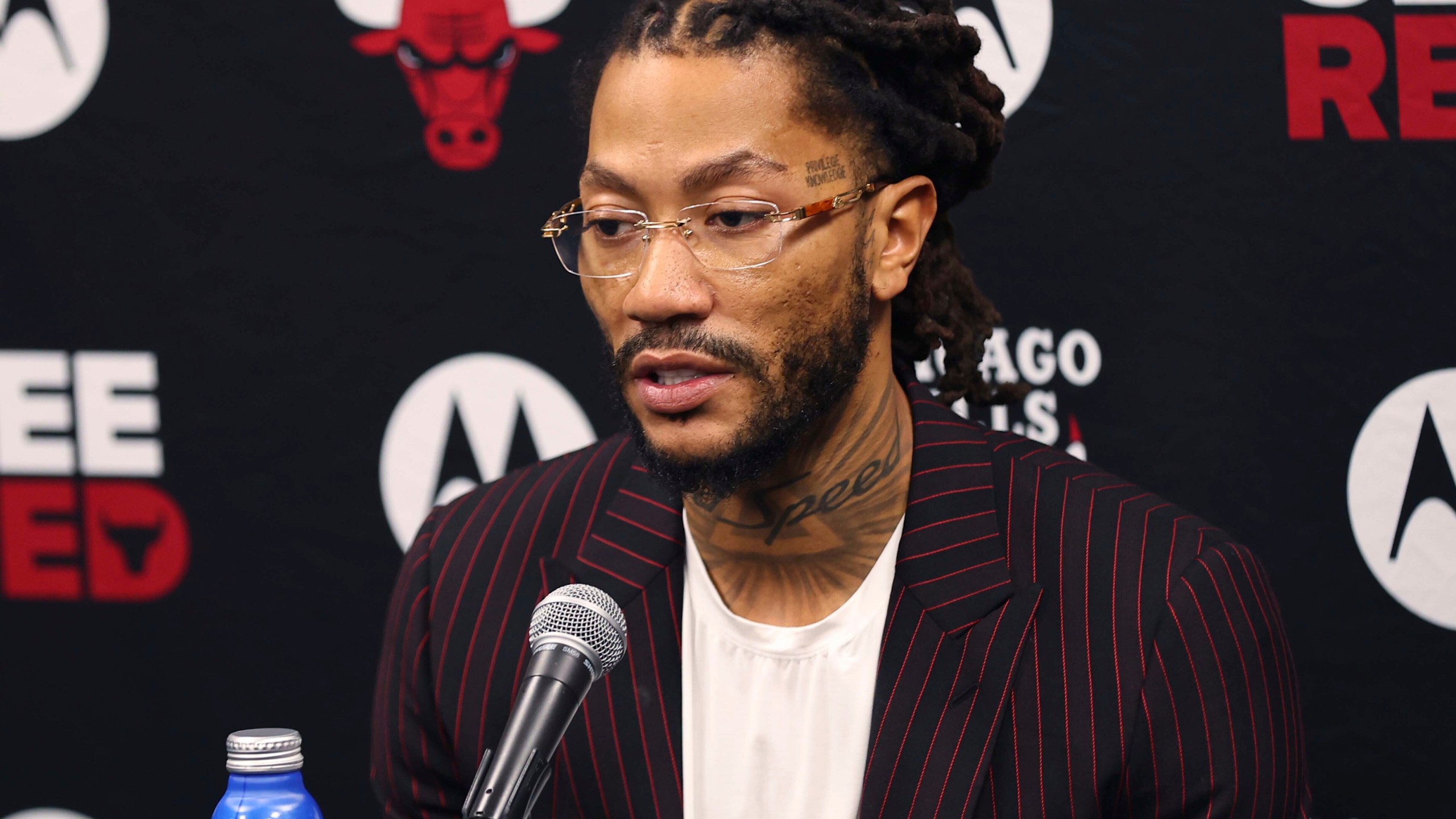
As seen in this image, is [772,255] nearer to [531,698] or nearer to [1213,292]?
[531,698]

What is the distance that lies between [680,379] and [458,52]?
2.68 ft

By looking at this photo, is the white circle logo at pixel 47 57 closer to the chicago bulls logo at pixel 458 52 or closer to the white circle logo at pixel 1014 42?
the chicago bulls logo at pixel 458 52

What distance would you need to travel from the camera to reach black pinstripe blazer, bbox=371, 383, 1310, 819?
1187 mm

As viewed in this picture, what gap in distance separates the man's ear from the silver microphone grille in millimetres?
527

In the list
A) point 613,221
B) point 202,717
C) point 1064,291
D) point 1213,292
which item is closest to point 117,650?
point 202,717

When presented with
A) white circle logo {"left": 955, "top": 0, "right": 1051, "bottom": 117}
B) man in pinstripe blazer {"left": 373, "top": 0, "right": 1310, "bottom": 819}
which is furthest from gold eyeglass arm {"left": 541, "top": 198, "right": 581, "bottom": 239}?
white circle logo {"left": 955, "top": 0, "right": 1051, "bottom": 117}

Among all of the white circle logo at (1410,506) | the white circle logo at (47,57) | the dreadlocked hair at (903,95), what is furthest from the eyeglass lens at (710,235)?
the white circle logo at (47,57)

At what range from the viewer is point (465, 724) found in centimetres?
133

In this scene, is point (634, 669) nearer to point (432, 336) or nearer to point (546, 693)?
point (546, 693)

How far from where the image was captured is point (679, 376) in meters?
1.16

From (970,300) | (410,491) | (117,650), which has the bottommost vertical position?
(117,650)

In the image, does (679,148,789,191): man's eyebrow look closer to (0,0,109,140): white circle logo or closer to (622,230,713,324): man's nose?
(622,230,713,324): man's nose

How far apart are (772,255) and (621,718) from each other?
465 mm

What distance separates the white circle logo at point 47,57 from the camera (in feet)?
5.98
